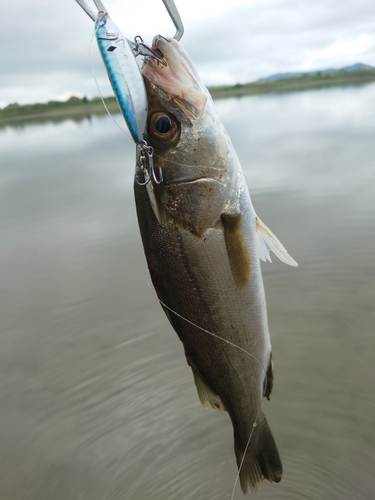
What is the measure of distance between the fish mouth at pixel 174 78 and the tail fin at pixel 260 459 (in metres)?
1.50

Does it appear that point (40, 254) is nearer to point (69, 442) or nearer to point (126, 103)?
point (69, 442)

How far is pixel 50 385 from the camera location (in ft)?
11.6

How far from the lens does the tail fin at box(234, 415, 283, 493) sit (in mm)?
1886

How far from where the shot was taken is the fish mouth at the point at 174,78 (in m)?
1.50

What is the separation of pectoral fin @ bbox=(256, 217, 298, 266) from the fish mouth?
566mm

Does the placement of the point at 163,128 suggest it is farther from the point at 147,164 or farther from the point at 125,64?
the point at 125,64

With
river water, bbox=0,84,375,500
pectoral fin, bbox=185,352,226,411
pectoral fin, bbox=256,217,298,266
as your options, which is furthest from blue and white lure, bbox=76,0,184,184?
pectoral fin, bbox=185,352,226,411

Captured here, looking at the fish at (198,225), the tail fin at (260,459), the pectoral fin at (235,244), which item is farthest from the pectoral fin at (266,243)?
the tail fin at (260,459)

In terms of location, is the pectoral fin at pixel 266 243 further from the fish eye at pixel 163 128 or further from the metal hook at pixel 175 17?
the metal hook at pixel 175 17

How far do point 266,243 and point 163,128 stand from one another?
679 millimetres

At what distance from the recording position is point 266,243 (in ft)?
5.79

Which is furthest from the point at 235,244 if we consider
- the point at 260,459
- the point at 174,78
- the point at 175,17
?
the point at 260,459

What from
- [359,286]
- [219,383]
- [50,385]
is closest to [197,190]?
[219,383]

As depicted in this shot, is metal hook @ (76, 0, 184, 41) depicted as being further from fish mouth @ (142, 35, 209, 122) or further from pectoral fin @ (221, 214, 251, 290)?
pectoral fin @ (221, 214, 251, 290)
